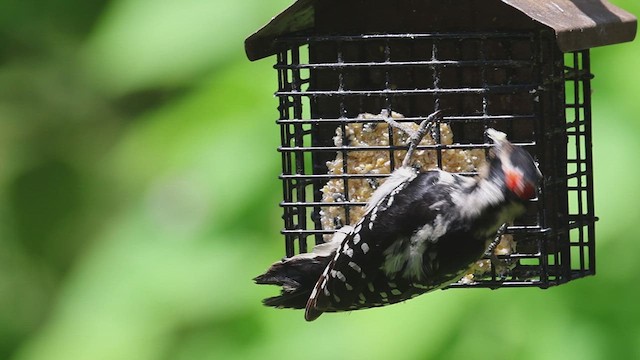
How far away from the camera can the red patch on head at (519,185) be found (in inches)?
138

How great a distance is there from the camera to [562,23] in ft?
11.9

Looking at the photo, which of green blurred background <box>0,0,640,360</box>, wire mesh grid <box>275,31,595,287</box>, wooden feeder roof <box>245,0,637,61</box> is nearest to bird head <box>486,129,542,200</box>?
wire mesh grid <box>275,31,595,287</box>

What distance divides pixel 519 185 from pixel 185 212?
2.62 meters

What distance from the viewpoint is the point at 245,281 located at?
5.66 meters

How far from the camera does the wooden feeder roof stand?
360cm

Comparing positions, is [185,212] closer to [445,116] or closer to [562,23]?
[445,116]

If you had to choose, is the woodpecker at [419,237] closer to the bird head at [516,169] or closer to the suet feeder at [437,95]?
the bird head at [516,169]

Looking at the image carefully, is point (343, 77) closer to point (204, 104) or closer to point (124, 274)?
point (204, 104)

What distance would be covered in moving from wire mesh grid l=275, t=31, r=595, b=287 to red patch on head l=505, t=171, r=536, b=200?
261mm

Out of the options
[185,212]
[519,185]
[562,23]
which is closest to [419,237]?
[519,185]

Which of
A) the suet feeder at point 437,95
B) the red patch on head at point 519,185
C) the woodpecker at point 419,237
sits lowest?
the woodpecker at point 419,237

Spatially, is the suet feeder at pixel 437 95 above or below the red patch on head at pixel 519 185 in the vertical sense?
above

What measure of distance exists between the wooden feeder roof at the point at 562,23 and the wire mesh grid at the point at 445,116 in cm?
7

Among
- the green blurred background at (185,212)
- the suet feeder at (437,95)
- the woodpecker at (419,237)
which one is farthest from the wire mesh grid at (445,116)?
the green blurred background at (185,212)
